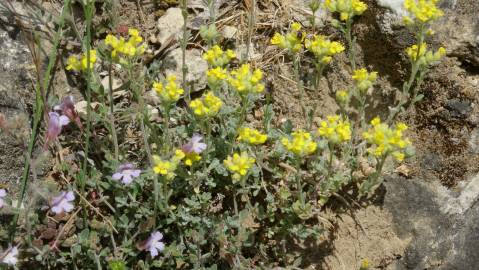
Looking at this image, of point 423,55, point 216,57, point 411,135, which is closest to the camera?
point 216,57

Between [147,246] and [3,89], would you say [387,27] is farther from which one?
[3,89]

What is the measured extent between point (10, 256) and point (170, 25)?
1764mm

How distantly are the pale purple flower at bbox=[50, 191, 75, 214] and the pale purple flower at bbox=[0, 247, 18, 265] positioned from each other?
0.30 metres

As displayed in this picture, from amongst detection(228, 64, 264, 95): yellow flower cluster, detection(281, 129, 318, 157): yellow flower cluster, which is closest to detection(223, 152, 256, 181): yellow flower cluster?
detection(281, 129, 318, 157): yellow flower cluster

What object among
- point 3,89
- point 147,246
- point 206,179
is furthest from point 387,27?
point 3,89

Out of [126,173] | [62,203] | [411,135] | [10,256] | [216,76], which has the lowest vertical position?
[10,256]

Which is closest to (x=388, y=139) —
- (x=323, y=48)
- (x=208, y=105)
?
(x=323, y=48)

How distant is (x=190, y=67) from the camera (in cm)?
374

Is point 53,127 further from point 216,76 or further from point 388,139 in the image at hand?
point 388,139

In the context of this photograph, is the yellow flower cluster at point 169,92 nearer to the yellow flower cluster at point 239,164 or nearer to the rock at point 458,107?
the yellow flower cluster at point 239,164

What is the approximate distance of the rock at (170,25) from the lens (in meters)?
3.81

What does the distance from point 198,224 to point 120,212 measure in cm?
50

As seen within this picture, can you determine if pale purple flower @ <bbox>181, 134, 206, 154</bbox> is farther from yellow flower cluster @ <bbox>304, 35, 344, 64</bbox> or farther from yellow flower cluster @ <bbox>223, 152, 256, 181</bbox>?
yellow flower cluster @ <bbox>304, 35, 344, 64</bbox>

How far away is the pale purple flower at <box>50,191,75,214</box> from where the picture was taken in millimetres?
3078
